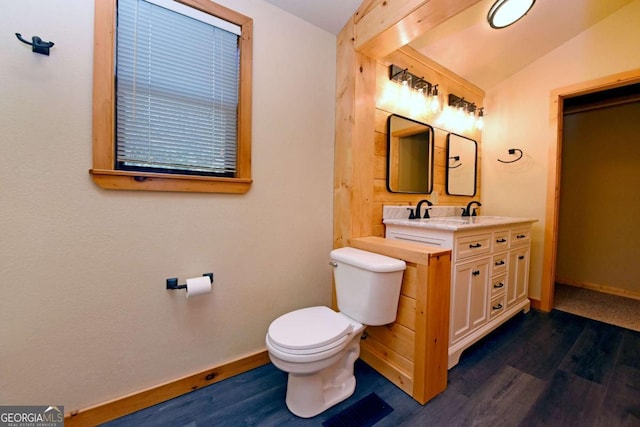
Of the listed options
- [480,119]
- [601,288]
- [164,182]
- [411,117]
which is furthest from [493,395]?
[601,288]

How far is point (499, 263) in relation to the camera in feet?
6.41

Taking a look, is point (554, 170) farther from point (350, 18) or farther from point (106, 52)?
point (106, 52)

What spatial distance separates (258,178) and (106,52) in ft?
2.89

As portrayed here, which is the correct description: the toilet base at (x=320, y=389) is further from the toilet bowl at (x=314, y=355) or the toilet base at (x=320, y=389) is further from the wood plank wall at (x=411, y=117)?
the wood plank wall at (x=411, y=117)

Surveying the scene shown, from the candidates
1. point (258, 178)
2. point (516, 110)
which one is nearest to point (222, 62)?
point (258, 178)

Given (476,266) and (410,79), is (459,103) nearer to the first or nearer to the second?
(410,79)

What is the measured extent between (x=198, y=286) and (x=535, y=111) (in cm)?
326

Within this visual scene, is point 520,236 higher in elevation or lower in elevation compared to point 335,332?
higher

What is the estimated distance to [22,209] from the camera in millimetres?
1044

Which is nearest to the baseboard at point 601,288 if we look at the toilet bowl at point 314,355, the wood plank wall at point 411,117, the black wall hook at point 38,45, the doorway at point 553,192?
the doorway at point 553,192

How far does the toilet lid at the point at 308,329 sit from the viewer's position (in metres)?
1.17

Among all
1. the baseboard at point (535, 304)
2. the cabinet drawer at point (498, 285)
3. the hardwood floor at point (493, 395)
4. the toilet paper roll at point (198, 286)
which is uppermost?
the toilet paper roll at point (198, 286)

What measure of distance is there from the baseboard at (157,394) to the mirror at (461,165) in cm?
226

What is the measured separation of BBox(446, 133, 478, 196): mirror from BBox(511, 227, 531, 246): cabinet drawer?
62cm
